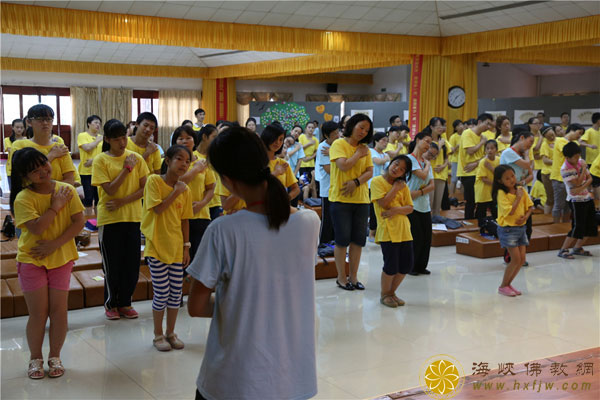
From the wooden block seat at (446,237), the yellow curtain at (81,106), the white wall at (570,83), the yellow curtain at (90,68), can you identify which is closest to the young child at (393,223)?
the wooden block seat at (446,237)

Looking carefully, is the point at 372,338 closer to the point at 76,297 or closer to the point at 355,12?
the point at 76,297

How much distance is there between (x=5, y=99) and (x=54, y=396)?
→ 47.9 feet

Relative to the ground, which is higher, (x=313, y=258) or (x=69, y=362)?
(x=313, y=258)

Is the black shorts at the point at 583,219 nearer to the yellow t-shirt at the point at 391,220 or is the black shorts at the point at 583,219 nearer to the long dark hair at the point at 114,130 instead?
the yellow t-shirt at the point at 391,220

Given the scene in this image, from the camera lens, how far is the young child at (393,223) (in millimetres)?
4562

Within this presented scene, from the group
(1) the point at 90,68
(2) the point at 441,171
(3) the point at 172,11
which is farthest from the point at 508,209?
(1) the point at 90,68

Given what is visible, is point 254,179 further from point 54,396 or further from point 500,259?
point 500,259

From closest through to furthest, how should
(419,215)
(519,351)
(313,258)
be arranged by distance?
(313,258) < (519,351) < (419,215)

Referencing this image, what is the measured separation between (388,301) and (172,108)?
14.1 m

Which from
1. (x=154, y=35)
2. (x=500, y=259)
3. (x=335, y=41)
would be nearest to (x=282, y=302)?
(x=500, y=259)

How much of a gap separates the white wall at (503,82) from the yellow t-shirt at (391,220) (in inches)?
529

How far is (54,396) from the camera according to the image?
301cm

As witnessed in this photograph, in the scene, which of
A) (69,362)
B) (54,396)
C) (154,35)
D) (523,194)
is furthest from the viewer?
(154,35)

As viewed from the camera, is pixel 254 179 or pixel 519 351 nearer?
pixel 254 179
